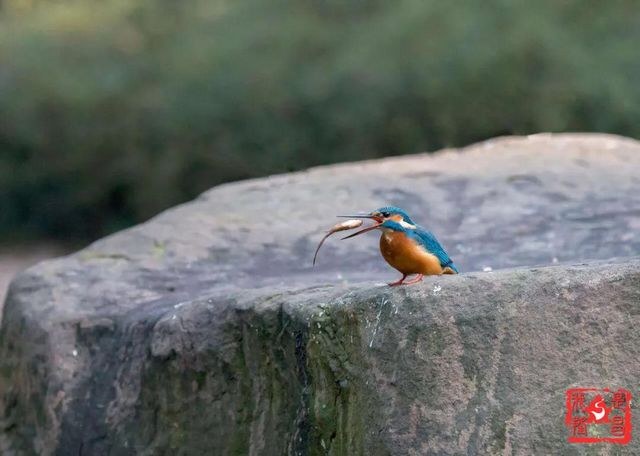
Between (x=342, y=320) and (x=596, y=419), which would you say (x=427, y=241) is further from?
(x=596, y=419)

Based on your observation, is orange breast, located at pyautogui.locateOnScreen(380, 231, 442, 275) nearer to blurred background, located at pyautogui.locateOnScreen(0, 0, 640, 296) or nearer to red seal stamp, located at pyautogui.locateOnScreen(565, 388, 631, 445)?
red seal stamp, located at pyautogui.locateOnScreen(565, 388, 631, 445)

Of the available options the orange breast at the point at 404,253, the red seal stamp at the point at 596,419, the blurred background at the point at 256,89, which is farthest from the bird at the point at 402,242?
the blurred background at the point at 256,89

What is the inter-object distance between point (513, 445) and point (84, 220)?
5.13 m

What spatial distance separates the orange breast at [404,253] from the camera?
2.11 metres

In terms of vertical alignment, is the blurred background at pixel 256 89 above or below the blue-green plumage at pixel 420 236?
above

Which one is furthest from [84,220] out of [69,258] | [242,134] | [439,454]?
[439,454]

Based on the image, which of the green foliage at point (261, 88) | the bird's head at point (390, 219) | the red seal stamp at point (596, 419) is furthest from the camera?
the green foliage at point (261, 88)

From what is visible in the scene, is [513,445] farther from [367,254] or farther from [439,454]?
[367,254]

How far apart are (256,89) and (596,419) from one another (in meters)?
4.64

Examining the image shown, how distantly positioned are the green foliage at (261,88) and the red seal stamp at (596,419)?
13.7 feet

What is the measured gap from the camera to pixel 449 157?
4.57 metres

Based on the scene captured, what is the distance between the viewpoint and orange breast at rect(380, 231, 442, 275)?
211cm

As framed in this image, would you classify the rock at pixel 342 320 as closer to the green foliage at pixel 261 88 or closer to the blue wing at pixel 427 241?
the blue wing at pixel 427 241

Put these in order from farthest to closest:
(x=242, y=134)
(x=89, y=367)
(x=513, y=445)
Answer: (x=242, y=134)
(x=89, y=367)
(x=513, y=445)
